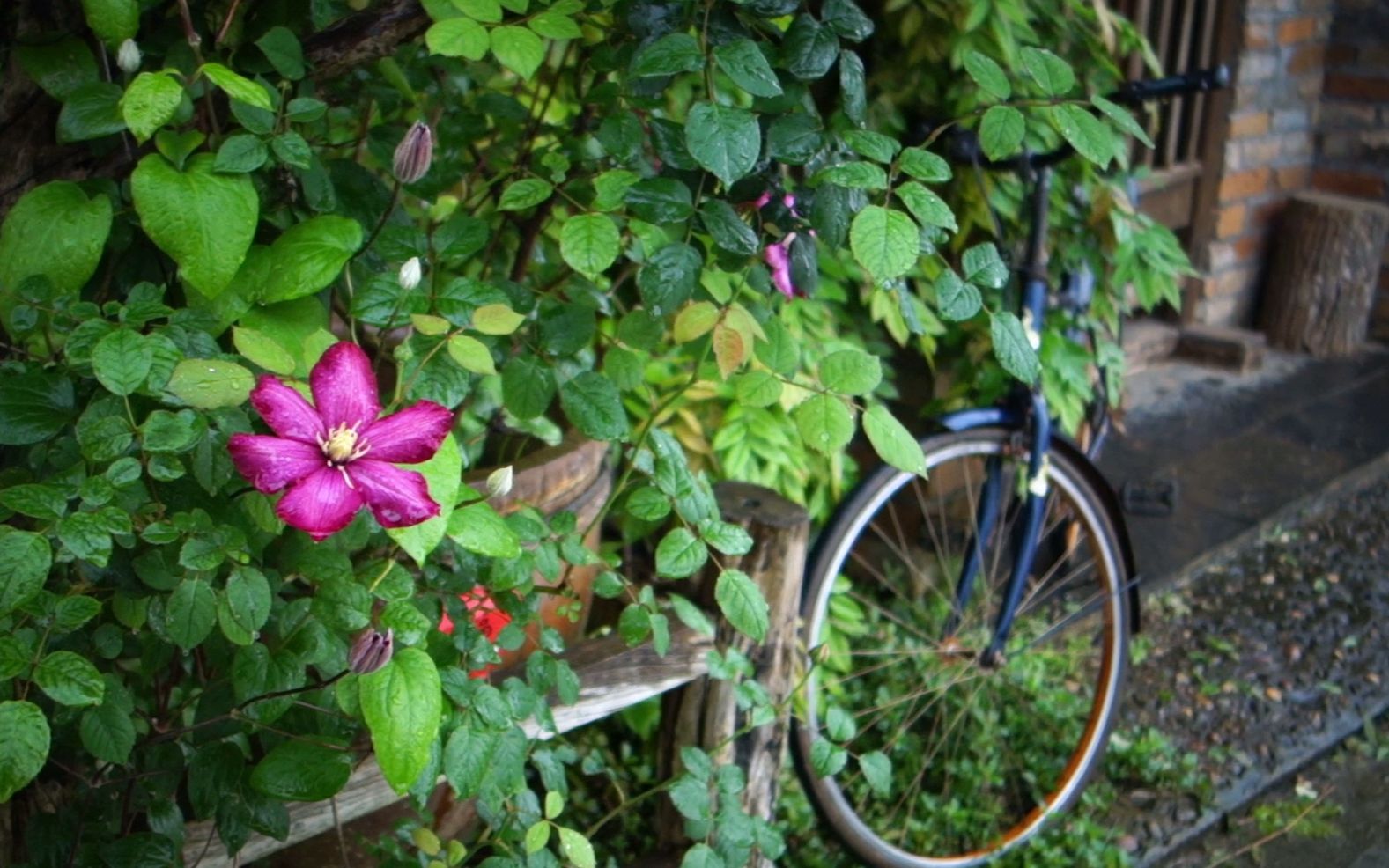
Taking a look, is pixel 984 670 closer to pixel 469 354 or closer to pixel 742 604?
pixel 742 604

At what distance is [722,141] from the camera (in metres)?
1.44

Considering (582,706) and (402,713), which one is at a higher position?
(402,713)

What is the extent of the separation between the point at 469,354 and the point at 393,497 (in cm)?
21

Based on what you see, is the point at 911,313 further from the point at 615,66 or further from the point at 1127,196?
the point at 1127,196

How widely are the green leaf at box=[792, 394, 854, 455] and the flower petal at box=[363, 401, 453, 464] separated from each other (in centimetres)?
42

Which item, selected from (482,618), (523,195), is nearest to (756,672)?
(482,618)

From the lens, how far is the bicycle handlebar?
8.45 ft

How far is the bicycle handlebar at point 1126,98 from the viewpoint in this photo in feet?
8.45

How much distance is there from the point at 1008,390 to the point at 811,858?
0.93 meters

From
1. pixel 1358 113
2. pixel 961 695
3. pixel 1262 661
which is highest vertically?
pixel 1358 113

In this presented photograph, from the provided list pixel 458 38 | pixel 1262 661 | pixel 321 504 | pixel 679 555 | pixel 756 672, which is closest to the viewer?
pixel 321 504

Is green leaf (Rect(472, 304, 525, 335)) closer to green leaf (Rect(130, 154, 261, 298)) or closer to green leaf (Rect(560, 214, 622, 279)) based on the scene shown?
green leaf (Rect(560, 214, 622, 279))

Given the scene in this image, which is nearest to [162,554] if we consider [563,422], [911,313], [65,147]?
[65,147]

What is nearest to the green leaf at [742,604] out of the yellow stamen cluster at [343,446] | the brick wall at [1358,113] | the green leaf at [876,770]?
the green leaf at [876,770]
